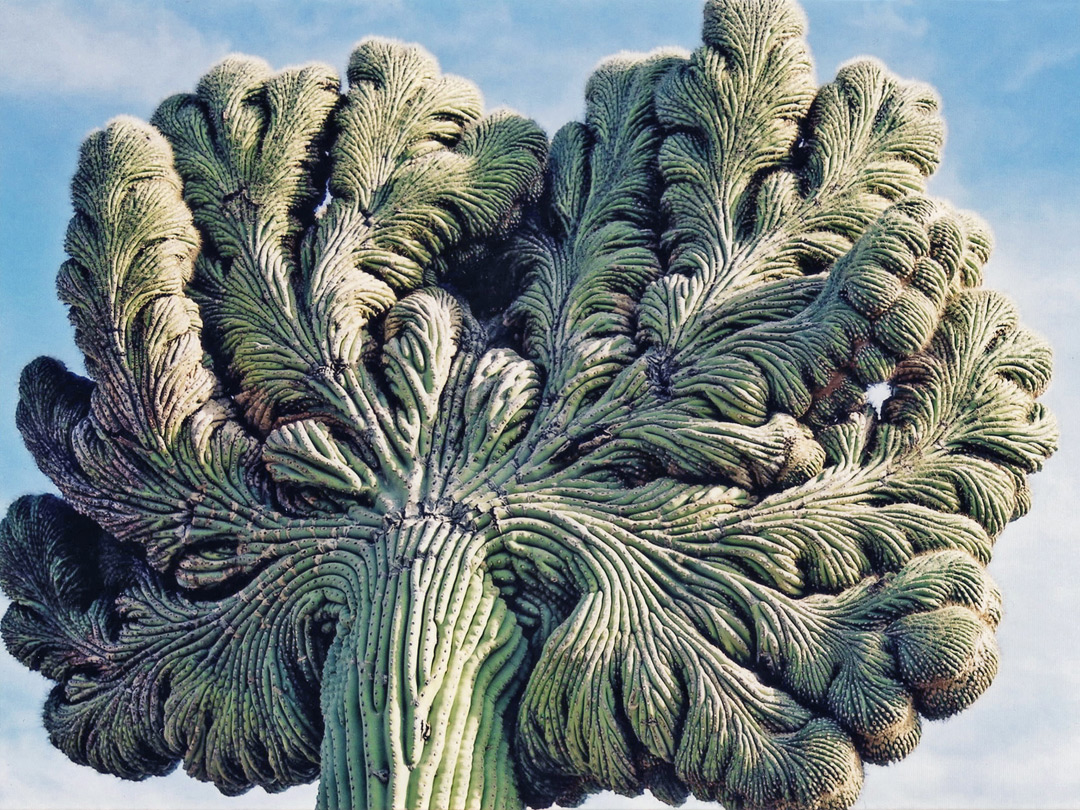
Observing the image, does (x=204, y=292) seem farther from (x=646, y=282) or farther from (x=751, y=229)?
(x=751, y=229)

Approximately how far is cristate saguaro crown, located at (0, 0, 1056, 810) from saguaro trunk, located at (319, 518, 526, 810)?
0.06 ft

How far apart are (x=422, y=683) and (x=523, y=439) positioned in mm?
1399

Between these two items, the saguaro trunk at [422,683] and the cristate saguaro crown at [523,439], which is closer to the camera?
the saguaro trunk at [422,683]

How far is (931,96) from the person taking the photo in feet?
27.3

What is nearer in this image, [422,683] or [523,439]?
[422,683]

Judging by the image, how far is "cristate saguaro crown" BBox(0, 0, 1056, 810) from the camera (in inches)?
267

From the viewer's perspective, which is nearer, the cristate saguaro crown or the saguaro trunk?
the saguaro trunk

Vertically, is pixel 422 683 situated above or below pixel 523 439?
below

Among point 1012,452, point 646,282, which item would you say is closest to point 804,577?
point 1012,452

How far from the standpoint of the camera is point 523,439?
7570 mm

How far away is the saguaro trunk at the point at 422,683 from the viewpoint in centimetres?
666

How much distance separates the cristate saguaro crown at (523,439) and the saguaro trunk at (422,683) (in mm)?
17

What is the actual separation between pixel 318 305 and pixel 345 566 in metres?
1.48

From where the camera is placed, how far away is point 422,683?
680cm
